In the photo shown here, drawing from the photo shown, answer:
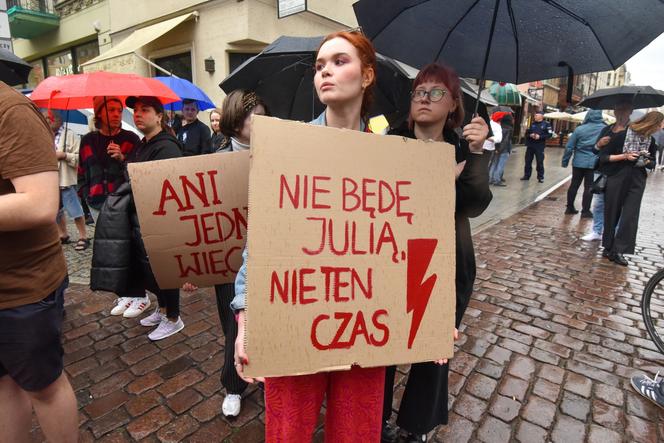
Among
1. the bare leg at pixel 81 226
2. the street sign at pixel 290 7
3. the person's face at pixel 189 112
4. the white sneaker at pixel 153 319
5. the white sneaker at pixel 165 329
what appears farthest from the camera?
the street sign at pixel 290 7

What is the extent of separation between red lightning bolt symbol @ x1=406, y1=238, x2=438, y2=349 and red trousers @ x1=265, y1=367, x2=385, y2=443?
0.78 ft

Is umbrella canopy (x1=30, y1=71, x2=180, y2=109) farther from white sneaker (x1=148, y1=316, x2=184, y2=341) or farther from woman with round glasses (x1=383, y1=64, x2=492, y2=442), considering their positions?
woman with round glasses (x1=383, y1=64, x2=492, y2=442)

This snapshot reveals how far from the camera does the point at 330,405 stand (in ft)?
4.52

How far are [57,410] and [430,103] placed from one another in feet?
6.36

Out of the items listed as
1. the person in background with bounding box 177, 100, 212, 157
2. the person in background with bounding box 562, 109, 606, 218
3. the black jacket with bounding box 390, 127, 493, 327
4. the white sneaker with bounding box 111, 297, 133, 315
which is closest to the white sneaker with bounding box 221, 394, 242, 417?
the black jacket with bounding box 390, 127, 493, 327

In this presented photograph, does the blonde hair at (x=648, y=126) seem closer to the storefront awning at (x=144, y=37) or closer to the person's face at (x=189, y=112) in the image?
the person's face at (x=189, y=112)

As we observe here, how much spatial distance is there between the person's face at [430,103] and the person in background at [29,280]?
1339 mm

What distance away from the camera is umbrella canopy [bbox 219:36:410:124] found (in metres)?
2.24

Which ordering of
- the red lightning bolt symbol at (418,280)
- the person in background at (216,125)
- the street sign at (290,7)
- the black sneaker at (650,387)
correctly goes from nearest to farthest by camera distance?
1. the red lightning bolt symbol at (418,280)
2. the black sneaker at (650,387)
3. the person in background at (216,125)
4. the street sign at (290,7)

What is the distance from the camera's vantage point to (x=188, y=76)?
10.1m

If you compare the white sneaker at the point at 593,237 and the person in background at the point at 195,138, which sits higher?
the person in background at the point at 195,138

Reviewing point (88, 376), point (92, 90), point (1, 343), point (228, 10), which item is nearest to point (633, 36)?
point (1, 343)

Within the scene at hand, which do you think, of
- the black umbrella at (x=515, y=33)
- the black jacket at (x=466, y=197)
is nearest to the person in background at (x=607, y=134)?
the black umbrella at (x=515, y=33)

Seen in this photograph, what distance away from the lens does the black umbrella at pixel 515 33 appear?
1.62 metres
